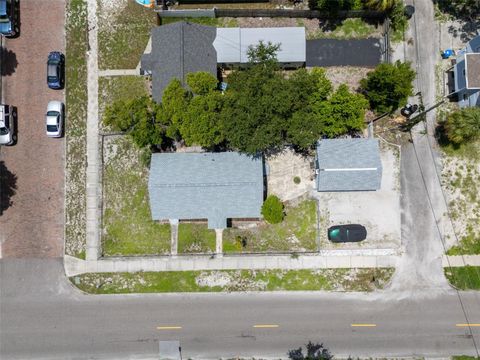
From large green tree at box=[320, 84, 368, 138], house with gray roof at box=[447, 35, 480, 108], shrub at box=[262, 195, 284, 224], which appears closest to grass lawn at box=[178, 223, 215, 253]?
shrub at box=[262, 195, 284, 224]

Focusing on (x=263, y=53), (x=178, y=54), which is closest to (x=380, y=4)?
(x=263, y=53)

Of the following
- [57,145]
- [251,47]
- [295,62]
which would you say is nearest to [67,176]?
[57,145]

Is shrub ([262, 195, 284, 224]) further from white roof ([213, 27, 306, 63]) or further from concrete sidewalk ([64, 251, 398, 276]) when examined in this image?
white roof ([213, 27, 306, 63])

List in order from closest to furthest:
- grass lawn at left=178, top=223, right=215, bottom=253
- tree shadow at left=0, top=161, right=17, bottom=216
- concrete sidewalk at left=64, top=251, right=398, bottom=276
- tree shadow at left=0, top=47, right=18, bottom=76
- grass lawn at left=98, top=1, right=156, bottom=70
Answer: concrete sidewalk at left=64, top=251, right=398, bottom=276 < grass lawn at left=178, top=223, right=215, bottom=253 < tree shadow at left=0, top=161, right=17, bottom=216 < tree shadow at left=0, top=47, right=18, bottom=76 < grass lawn at left=98, top=1, right=156, bottom=70

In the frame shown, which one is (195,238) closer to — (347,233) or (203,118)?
(203,118)

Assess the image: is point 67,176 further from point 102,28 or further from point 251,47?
point 251,47
